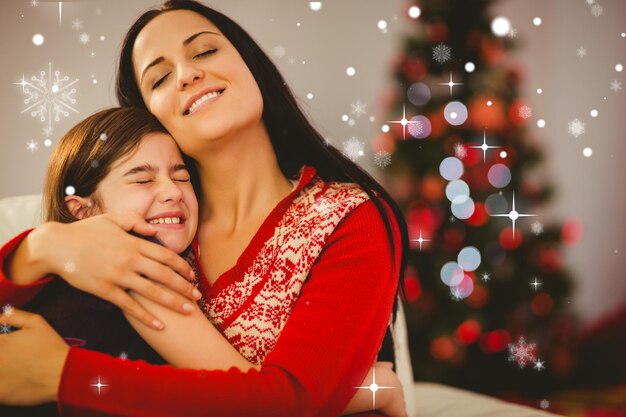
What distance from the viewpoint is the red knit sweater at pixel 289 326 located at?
0.93 meters

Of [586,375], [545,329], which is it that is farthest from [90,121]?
[586,375]

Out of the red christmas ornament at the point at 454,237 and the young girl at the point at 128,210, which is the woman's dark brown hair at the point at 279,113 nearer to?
the young girl at the point at 128,210

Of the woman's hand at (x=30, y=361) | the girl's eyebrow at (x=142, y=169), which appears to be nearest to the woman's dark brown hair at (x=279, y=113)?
the girl's eyebrow at (x=142, y=169)

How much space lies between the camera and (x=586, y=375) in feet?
10.1

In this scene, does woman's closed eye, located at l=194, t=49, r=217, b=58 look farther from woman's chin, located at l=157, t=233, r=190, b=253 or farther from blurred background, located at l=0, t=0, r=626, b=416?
blurred background, located at l=0, t=0, r=626, b=416

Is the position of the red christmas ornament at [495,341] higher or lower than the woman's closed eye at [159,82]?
lower

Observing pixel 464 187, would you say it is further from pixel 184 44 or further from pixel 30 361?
pixel 30 361

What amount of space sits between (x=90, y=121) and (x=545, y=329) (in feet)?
7.69

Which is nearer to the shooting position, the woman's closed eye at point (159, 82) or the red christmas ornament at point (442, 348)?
the woman's closed eye at point (159, 82)

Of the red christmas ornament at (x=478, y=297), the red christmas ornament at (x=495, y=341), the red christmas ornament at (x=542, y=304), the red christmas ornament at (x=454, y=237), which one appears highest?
the red christmas ornament at (x=454, y=237)

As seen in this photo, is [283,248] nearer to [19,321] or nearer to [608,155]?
[19,321]

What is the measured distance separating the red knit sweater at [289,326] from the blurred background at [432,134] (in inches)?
50.1

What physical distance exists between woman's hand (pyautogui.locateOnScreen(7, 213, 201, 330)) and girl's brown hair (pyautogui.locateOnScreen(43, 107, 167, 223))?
0.57ft
